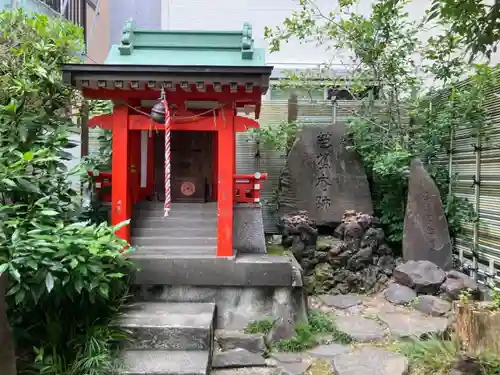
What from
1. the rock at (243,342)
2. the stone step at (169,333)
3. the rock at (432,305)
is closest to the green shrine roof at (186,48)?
the stone step at (169,333)

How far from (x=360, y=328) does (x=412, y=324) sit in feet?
2.80

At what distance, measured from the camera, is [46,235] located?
4.46 metres

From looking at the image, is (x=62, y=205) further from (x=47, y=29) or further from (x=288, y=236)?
(x=288, y=236)

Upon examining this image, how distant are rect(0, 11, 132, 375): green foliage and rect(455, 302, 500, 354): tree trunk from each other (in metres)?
4.13

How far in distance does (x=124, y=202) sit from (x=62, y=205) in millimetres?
910

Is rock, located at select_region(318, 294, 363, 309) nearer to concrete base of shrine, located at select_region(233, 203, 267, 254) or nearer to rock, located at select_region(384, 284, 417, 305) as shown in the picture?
rock, located at select_region(384, 284, 417, 305)

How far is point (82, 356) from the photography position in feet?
14.9

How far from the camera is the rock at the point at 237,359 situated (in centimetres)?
508

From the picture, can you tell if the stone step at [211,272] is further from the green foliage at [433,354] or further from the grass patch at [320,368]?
the green foliage at [433,354]

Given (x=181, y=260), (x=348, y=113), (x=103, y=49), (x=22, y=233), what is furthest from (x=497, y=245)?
(x=103, y=49)

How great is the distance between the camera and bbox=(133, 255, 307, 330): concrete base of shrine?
19.3 ft

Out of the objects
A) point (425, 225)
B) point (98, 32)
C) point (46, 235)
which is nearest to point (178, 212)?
point (46, 235)

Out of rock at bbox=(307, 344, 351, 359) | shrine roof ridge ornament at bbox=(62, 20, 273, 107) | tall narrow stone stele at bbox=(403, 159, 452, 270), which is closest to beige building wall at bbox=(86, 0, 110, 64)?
shrine roof ridge ornament at bbox=(62, 20, 273, 107)

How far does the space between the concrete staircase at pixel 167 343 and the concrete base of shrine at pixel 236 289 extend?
0.52m
